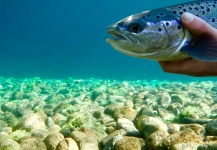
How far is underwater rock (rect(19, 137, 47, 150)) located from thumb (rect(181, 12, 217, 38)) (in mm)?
2147

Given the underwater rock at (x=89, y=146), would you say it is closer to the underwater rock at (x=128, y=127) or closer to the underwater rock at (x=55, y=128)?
the underwater rock at (x=128, y=127)

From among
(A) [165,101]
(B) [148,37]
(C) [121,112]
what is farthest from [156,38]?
(A) [165,101]

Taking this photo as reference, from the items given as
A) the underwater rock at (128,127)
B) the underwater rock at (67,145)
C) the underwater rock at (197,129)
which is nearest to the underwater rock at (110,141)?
the underwater rock at (128,127)

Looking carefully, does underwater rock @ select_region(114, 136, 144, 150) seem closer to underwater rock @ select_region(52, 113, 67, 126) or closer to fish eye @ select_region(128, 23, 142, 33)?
fish eye @ select_region(128, 23, 142, 33)

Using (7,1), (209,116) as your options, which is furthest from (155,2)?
(209,116)

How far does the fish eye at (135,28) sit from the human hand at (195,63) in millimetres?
384

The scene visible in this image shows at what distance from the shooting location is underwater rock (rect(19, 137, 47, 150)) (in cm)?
354

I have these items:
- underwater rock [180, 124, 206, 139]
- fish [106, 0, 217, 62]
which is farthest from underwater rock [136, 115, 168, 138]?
fish [106, 0, 217, 62]

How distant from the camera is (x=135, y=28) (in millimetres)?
2617

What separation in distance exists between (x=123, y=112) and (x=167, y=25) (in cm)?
254

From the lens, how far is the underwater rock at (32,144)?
3.54m

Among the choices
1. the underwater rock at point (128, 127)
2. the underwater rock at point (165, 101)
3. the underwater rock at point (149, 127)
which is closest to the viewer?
the underwater rock at point (149, 127)

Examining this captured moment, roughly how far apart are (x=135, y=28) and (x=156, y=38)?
201mm

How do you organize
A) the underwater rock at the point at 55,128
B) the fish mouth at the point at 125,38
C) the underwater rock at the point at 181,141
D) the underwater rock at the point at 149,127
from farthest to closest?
the underwater rock at the point at 55,128 < the underwater rock at the point at 149,127 < the underwater rock at the point at 181,141 < the fish mouth at the point at 125,38
